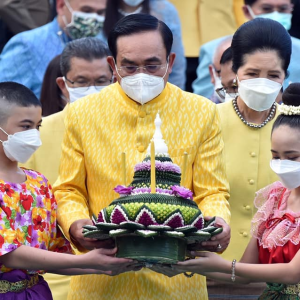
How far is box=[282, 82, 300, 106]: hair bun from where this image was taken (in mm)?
5750

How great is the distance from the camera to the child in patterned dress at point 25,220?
5258 millimetres

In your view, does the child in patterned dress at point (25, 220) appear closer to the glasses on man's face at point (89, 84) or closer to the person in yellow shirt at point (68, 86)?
the person in yellow shirt at point (68, 86)

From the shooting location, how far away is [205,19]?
930 cm

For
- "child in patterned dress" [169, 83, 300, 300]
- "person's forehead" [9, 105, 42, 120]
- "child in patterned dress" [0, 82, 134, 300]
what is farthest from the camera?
"person's forehead" [9, 105, 42, 120]

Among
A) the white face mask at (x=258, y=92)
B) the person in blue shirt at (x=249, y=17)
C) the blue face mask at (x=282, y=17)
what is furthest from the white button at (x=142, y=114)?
the blue face mask at (x=282, y=17)

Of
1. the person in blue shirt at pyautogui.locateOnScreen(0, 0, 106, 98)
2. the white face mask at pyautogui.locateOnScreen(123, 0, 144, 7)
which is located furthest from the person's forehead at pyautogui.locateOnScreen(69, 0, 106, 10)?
the white face mask at pyautogui.locateOnScreen(123, 0, 144, 7)

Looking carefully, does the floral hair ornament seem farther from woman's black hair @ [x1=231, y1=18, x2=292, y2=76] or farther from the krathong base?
the krathong base

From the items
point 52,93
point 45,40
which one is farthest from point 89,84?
point 45,40

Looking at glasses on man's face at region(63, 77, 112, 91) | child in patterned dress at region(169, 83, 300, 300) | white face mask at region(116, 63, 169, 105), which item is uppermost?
white face mask at region(116, 63, 169, 105)

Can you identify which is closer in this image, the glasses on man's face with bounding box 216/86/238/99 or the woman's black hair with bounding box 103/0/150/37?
the glasses on man's face with bounding box 216/86/238/99

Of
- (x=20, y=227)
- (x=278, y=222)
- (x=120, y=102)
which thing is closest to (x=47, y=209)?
(x=20, y=227)

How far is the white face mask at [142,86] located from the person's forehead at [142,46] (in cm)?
10

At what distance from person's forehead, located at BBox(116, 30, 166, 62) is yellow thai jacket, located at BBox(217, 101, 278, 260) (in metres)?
1.33

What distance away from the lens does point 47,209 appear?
18.3 feet
